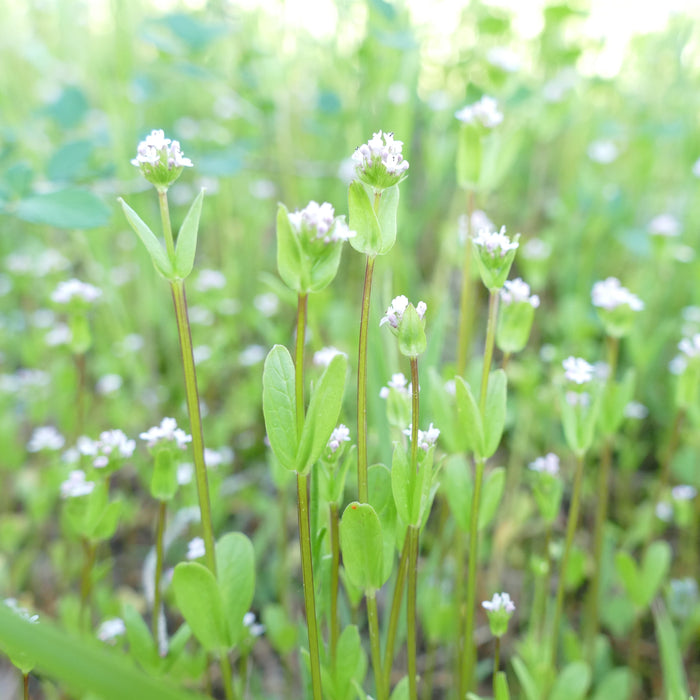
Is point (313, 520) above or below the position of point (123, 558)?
above

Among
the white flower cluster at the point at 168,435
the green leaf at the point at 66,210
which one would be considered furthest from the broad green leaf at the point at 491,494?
the green leaf at the point at 66,210

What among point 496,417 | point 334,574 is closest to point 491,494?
point 496,417

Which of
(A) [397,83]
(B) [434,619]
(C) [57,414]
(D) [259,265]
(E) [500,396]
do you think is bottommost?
(C) [57,414]

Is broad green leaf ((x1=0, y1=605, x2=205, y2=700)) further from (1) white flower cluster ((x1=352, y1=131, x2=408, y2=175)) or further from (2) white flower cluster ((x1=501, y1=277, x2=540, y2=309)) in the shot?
(2) white flower cluster ((x1=501, y1=277, x2=540, y2=309))

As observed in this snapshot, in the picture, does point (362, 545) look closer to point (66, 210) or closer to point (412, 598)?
point (412, 598)

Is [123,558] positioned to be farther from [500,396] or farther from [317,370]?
[500,396]

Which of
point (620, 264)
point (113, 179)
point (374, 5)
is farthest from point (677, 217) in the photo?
point (113, 179)
